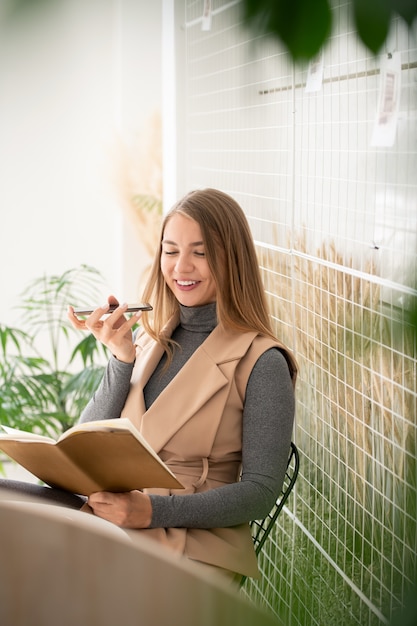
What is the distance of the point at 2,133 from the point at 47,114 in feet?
0.92

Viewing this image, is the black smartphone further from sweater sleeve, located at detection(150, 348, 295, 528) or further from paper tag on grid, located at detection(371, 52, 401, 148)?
paper tag on grid, located at detection(371, 52, 401, 148)

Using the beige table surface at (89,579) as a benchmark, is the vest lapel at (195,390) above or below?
below

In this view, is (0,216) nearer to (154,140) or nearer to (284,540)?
(154,140)

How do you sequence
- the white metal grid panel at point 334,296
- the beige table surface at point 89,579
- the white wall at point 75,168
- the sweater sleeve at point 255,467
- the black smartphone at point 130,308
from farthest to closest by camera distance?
the white wall at point 75,168 < the black smartphone at point 130,308 < the sweater sleeve at point 255,467 < the white metal grid panel at point 334,296 < the beige table surface at point 89,579

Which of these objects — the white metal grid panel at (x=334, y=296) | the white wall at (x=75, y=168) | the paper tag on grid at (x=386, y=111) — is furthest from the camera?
the white wall at (x=75, y=168)

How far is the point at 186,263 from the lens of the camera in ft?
7.19

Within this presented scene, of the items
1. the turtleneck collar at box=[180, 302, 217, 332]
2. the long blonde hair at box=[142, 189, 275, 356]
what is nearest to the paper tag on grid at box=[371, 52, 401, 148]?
the long blonde hair at box=[142, 189, 275, 356]

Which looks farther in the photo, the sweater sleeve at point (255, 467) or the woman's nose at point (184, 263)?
the woman's nose at point (184, 263)

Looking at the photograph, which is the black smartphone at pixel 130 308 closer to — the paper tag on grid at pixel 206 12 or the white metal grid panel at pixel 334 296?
the white metal grid panel at pixel 334 296

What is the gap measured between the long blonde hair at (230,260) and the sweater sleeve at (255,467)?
0.50 feet

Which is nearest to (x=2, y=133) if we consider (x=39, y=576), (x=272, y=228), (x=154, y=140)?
(x=154, y=140)

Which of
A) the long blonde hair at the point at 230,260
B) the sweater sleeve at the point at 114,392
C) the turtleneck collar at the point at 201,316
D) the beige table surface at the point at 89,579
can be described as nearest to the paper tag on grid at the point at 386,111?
the long blonde hair at the point at 230,260

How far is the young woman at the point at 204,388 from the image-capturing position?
6.36 feet

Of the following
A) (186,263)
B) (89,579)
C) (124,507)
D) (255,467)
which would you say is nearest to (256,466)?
(255,467)
